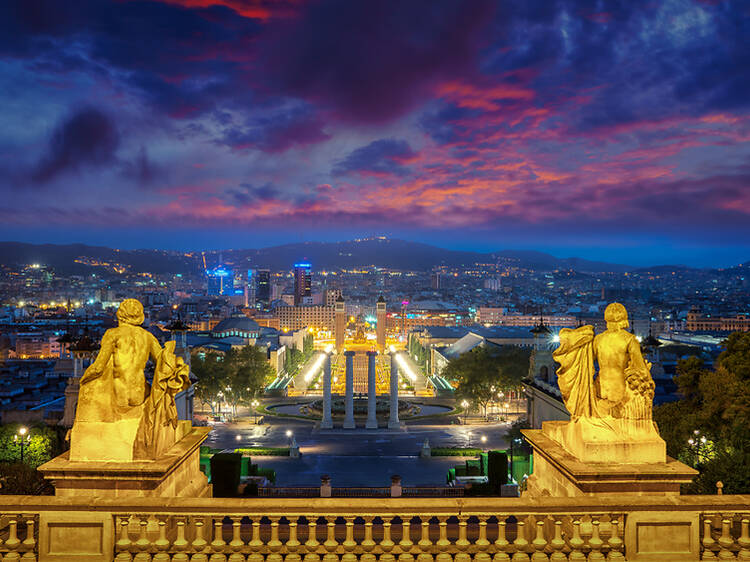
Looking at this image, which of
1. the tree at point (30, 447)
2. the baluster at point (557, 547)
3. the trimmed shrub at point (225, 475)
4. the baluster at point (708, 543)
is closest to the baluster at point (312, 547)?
the baluster at point (557, 547)

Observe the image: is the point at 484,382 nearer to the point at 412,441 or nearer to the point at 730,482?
the point at 412,441

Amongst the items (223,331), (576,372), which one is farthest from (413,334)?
(576,372)

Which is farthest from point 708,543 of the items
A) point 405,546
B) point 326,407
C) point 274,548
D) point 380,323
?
point 380,323

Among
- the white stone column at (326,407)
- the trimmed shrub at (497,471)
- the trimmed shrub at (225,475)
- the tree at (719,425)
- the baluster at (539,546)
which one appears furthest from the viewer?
the white stone column at (326,407)

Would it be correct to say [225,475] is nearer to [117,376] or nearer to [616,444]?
[117,376]

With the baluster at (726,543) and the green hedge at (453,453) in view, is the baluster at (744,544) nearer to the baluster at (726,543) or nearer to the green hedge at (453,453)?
the baluster at (726,543)

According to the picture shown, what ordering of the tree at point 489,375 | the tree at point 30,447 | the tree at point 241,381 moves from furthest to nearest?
the tree at point 241,381, the tree at point 489,375, the tree at point 30,447
